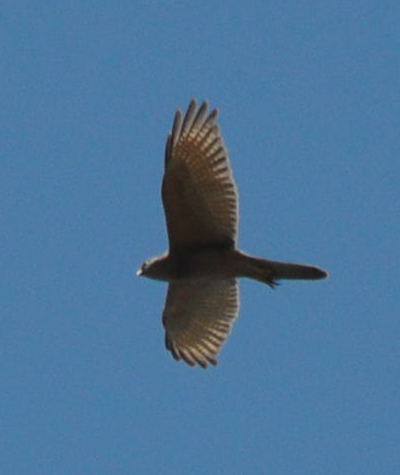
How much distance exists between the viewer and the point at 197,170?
63.0ft

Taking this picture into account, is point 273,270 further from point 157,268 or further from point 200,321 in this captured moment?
point 200,321

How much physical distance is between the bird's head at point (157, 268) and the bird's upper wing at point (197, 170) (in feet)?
2.09

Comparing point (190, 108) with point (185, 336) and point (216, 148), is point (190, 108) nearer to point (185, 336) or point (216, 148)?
point (216, 148)

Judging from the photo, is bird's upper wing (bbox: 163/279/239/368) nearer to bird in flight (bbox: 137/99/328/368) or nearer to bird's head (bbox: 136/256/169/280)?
bird in flight (bbox: 137/99/328/368)

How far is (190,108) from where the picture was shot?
19.2 m

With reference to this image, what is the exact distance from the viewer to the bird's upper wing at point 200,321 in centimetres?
2066

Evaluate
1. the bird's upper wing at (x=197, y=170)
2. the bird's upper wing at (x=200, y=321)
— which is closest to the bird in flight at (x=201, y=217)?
the bird's upper wing at (x=197, y=170)

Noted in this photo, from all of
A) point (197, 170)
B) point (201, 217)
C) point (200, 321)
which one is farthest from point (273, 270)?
point (200, 321)

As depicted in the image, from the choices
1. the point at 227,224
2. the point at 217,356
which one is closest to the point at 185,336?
the point at 217,356

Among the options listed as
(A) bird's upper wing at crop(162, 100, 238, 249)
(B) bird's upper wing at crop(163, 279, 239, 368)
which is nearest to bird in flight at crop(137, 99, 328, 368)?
(A) bird's upper wing at crop(162, 100, 238, 249)

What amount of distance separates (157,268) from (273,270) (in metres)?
1.48

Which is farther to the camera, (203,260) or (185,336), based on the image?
(185,336)

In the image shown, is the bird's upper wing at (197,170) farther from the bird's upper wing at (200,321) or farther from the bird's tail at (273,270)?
the bird's upper wing at (200,321)

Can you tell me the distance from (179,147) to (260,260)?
63.0 inches
